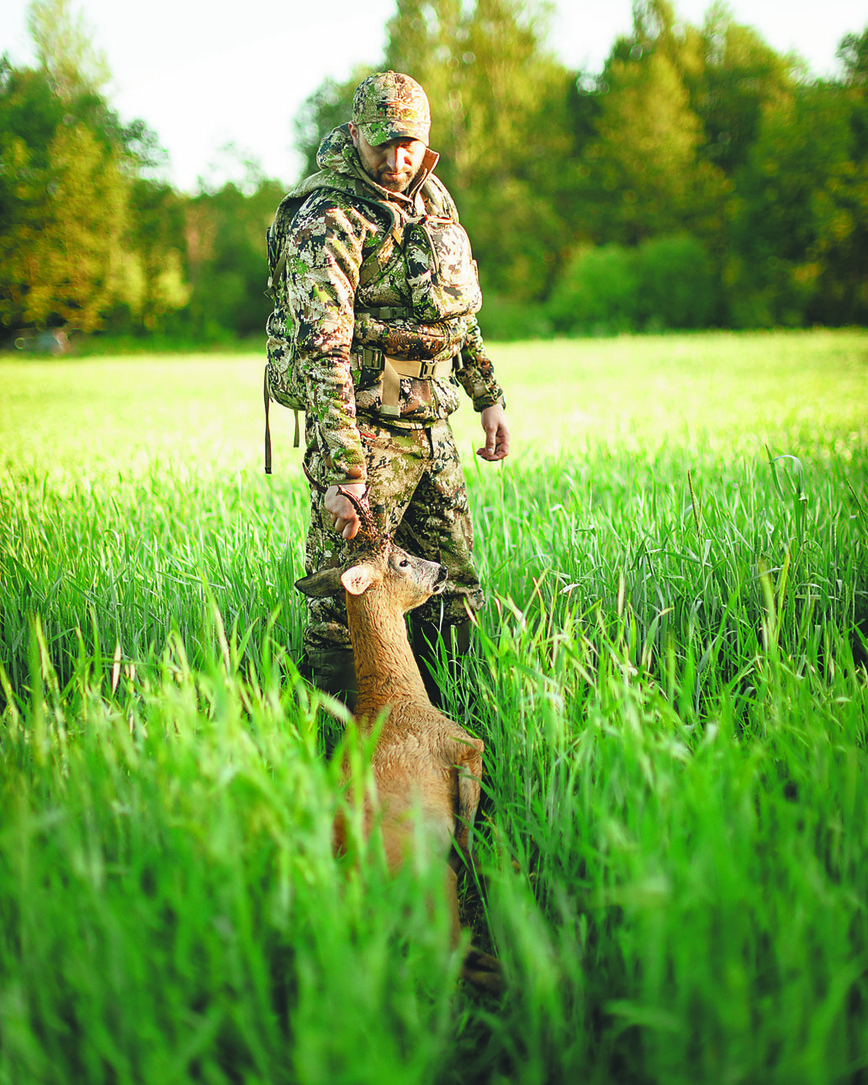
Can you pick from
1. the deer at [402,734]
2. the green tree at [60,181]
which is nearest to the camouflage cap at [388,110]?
the deer at [402,734]

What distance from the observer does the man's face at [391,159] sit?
8.29 ft

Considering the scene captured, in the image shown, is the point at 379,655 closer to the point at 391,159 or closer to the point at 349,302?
the point at 349,302

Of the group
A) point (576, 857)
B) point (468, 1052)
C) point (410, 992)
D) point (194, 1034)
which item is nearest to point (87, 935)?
point (194, 1034)

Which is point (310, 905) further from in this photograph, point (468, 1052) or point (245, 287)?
point (245, 287)

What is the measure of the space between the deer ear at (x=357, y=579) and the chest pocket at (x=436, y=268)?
985 millimetres

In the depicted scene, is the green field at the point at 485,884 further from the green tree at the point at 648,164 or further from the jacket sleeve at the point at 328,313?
the green tree at the point at 648,164

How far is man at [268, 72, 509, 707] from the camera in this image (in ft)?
8.13

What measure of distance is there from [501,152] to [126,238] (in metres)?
31.1

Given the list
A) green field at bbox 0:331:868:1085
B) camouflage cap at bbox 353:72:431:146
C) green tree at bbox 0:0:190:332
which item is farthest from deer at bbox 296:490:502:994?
green tree at bbox 0:0:190:332

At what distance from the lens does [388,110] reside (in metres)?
2.47

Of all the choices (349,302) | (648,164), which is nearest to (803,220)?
(648,164)

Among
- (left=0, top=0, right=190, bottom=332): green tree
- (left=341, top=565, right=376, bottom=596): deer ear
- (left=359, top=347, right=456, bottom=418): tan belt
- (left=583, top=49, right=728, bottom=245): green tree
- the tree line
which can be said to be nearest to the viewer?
(left=341, top=565, right=376, bottom=596): deer ear

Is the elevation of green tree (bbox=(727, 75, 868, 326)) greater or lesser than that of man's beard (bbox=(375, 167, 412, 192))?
greater

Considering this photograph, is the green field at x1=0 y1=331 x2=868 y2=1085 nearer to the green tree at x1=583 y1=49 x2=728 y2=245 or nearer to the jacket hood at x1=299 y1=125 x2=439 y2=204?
the jacket hood at x1=299 y1=125 x2=439 y2=204
